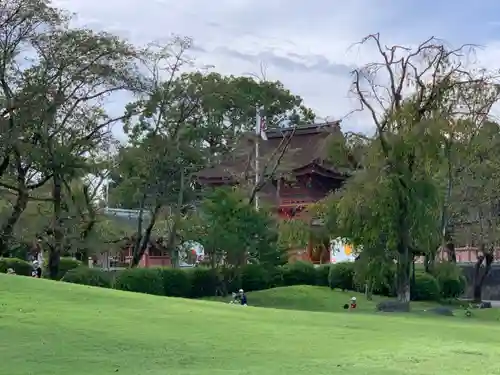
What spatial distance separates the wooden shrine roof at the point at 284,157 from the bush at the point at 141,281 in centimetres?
921

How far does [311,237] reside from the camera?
30.2m

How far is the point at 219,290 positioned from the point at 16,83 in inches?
451

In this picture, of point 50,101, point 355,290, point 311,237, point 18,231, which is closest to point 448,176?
point 311,237

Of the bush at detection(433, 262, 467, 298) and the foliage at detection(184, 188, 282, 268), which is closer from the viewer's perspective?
the bush at detection(433, 262, 467, 298)

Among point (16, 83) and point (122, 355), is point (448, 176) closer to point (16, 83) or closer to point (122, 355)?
point (16, 83)

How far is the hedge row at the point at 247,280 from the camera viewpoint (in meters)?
29.5

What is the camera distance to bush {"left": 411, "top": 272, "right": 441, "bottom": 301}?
33688 mm

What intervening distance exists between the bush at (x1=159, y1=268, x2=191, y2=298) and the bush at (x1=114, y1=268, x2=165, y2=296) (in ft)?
2.36

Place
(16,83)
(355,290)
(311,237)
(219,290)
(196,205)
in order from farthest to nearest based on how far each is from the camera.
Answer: (196,205) → (355,290) → (219,290) → (311,237) → (16,83)

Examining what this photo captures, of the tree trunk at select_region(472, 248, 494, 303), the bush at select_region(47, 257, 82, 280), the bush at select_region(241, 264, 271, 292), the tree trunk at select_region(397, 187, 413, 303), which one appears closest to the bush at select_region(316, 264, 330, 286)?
the bush at select_region(241, 264, 271, 292)

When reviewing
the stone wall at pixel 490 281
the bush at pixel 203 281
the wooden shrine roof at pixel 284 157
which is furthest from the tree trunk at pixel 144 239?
the stone wall at pixel 490 281

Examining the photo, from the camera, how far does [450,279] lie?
33875 millimetres

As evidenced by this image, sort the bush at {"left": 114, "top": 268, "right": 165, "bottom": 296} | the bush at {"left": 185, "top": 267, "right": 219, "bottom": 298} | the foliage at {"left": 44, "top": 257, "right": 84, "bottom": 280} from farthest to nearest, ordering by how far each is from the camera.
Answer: the foliage at {"left": 44, "top": 257, "right": 84, "bottom": 280} < the bush at {"left": 185, "top": 267, "right": 219, "bottom": 298} < the bush at {"left": 114, "top": 268, "right": 165, "bottom": 296}

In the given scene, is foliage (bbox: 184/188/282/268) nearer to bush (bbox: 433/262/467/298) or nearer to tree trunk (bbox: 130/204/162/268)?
tree trunk (bbox: 130/204/162/268)
